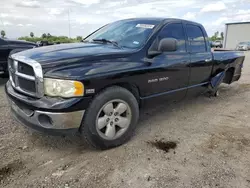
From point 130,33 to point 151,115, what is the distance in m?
1.62

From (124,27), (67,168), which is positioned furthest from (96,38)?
(67,168)

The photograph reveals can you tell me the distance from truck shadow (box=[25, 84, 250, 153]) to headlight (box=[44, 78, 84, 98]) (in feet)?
2.64

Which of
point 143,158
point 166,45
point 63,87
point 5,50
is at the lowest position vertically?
point 143,158

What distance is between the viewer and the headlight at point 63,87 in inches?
105

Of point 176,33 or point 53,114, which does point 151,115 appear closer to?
point 176,33

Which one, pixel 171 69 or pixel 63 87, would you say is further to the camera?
pixel 171 69

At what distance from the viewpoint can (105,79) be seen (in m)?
2.94

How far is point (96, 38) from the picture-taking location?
4289 mm

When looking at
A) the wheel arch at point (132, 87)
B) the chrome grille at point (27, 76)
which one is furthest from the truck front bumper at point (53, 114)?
the wheel arch at point (132, 87)

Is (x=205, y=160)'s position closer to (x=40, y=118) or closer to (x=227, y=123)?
(x=227, y=123)

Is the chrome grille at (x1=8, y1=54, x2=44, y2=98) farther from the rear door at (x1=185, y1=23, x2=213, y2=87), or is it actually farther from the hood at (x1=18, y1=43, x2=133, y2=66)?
the rear door at (x1=185, y1=23, x2=213, y2=87)

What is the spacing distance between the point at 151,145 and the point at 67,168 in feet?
3.97

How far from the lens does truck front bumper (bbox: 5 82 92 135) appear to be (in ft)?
8.78

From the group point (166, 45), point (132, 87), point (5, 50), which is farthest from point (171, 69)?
point (5, 50)
